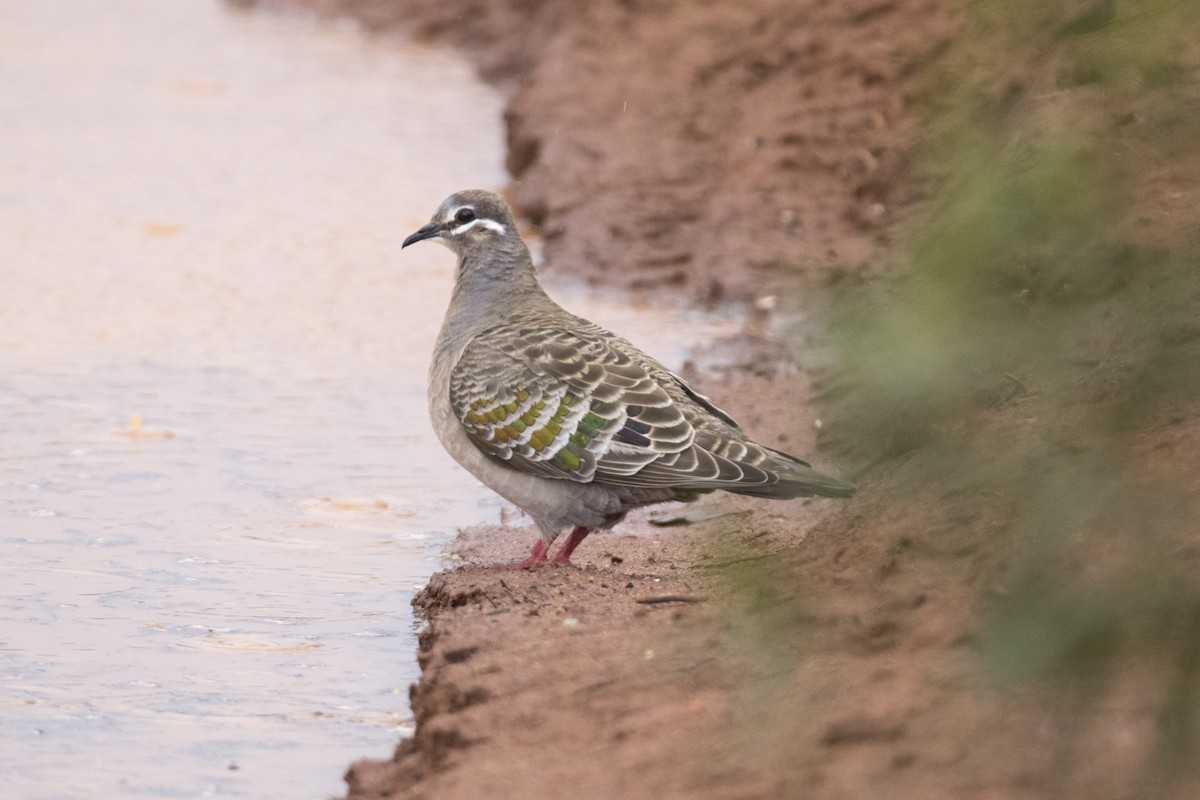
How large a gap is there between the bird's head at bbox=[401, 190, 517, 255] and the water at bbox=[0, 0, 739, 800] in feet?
3.68

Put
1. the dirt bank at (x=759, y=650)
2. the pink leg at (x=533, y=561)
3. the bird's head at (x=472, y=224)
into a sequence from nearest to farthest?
the dirt bank at (x=759, y=650), the pink leg at (x=533, y=561), the bird's head at (x=472, y=224)

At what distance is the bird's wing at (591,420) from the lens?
241 inches

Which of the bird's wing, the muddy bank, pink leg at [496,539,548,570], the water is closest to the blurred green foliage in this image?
the water

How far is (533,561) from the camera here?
20.9ft

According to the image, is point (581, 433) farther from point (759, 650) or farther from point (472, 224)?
point (759, 650)

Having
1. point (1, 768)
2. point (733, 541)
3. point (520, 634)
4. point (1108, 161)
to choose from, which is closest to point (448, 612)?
point (520, 634)

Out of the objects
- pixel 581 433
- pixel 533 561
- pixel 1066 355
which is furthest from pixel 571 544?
pixel 1066 355

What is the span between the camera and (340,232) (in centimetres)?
1145

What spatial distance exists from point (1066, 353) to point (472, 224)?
4.70m

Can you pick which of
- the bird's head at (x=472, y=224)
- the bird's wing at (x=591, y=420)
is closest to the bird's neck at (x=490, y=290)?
the bird's head at (x=472, y=224)

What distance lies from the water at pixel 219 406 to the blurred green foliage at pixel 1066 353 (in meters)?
2.63

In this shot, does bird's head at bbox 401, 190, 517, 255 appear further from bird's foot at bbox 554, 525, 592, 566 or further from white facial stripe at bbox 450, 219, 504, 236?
bird's foot at bbox 554, 525, 592, 566

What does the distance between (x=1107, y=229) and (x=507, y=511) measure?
508 cm

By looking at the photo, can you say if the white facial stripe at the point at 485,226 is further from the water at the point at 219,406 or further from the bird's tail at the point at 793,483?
the bird's tail at the point at 793,483
